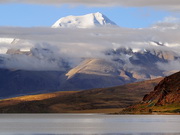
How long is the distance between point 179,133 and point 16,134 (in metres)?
49.8

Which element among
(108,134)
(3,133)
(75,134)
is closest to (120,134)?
(108,134)

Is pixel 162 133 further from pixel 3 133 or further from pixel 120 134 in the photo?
pixel 3 133

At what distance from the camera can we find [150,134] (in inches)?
6649

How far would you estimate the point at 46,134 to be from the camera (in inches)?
6870

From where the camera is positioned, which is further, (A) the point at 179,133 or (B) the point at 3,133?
(B) the point at 3,133

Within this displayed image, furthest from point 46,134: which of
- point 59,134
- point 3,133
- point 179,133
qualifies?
point 179,133

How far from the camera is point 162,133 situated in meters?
172

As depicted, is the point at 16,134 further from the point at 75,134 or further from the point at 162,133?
the point at 162,133

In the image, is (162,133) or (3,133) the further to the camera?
(3,133)

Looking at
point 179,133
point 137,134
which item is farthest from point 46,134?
point 179,133

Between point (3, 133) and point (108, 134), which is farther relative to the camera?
point (3, 133)

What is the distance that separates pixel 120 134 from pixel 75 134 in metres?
14.2

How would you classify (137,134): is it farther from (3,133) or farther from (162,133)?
(3,133)

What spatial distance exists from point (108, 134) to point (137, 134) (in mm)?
8621
